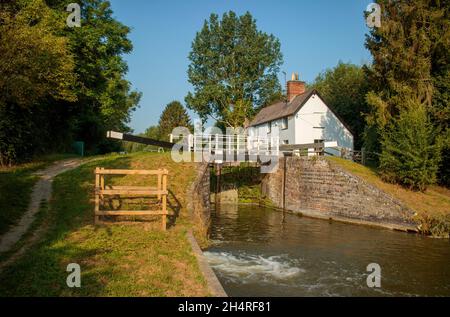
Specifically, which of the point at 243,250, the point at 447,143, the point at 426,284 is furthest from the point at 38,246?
the point at 447,143

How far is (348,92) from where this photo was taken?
51.8 meters

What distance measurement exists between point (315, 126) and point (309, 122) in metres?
0.80

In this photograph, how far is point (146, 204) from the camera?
14.7 metres

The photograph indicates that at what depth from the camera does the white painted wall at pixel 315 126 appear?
119 feet

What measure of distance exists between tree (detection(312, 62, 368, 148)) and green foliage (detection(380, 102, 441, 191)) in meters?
18.1

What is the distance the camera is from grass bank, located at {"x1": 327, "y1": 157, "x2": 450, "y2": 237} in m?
17.8

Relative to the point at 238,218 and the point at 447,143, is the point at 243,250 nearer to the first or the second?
the point at 238,218

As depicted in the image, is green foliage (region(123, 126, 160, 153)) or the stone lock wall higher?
green foliage (region(123, 126, 160, 153))

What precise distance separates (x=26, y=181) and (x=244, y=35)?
114 feet

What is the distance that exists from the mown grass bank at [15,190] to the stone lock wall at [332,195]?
16.5m

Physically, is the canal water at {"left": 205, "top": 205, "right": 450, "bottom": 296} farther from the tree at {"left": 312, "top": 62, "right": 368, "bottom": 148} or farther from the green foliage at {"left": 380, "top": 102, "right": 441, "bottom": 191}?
the tree at {"left": 312, "top": 62, "right": 368, "bottom": 148}

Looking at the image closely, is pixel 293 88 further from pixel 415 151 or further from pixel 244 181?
pixel 415 151

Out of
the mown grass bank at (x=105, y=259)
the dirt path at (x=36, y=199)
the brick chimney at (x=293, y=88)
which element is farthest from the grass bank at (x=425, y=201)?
the brick chimney at (x=293, y=88)

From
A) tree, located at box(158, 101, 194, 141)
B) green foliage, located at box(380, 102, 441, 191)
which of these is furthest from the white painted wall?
tree, located at box(158, 101, 194, 141)
